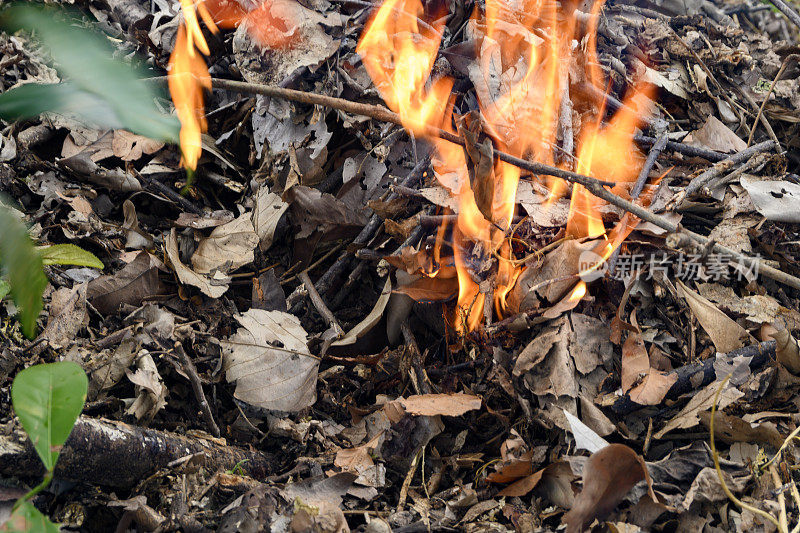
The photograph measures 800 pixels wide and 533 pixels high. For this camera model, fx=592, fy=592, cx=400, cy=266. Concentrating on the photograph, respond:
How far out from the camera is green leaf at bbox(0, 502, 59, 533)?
1.23 m

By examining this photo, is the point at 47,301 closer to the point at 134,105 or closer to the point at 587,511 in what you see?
the point at 134,105

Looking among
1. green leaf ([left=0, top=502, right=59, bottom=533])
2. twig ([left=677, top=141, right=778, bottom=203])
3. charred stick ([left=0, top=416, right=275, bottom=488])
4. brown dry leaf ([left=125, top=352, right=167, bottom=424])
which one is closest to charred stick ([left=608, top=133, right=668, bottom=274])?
twig ([left=677, top=141, right=778, bottom=203])

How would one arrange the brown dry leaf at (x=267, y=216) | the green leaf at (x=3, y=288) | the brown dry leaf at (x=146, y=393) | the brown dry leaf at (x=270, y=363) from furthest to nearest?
the brown dry leaf at (x=267, y=216), the brown dry leaf at (x=270, y=363), the brown dry leaf at (x=146, y=393), the green leaf at (x=3, y=288)

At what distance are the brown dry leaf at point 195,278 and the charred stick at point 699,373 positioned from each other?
63.4 inches

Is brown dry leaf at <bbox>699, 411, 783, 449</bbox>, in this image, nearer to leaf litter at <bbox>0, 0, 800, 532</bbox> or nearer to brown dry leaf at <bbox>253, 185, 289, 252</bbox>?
leaf litter at <bbox>0, 0, 800, 532</bbox>

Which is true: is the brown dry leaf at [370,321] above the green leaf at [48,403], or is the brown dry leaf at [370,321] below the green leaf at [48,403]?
below

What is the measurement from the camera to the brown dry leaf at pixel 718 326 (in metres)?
2.14

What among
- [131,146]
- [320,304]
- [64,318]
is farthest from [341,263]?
[131,146]

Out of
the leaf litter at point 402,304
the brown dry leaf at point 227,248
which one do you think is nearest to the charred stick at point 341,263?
the leaf litter at point 402,304

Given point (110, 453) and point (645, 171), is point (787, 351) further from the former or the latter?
point (110, 453)

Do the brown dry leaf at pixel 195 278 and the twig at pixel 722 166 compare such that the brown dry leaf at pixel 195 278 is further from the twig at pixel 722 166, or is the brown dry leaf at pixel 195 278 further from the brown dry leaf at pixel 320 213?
the twig at pixel 722 166

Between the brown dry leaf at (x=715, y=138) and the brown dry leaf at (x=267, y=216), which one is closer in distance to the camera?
the brown dry leaf at (x=267, y=216)

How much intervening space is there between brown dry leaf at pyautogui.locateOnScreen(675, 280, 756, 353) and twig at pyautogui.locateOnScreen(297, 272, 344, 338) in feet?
4.50

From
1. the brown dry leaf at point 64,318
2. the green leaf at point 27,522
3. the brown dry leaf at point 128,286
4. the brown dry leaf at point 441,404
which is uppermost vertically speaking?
the green leaf at point 27,522
